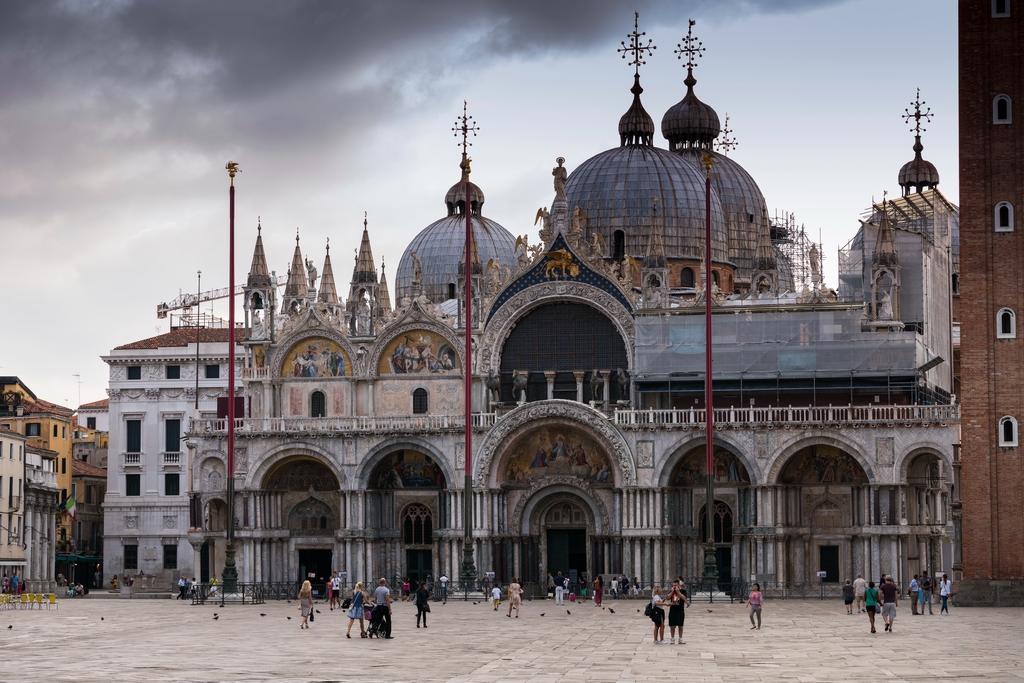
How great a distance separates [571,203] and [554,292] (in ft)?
40.2

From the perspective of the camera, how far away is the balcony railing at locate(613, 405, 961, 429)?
68.5 meters

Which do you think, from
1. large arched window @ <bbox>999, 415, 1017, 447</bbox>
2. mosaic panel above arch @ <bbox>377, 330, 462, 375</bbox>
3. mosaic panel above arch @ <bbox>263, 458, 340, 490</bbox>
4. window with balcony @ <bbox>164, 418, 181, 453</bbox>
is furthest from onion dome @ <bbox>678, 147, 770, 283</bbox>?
window with balcony @ <bbox>164, 418, 181, 453</bbox>

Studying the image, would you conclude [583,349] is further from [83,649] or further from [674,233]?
[83,649]

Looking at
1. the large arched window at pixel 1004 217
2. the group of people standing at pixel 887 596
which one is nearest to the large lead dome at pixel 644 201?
the large arched window at pixel 1004 217

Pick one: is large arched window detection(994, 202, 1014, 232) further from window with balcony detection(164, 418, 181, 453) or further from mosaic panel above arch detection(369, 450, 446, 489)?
window with balcony detection(164, 418, 181, 453)

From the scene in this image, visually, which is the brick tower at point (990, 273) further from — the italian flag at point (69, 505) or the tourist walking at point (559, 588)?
the italian flag at point (69, 505)

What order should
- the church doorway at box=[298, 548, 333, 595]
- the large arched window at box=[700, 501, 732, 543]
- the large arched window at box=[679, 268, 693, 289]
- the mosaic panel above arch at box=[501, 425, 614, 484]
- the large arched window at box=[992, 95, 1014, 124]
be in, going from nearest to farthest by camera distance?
the large arched window at box=[992, 95, 1014, 124] → the large arched window at box=[700, 501, 732, 543] → the mosaic panel above arch at box=[501, 425, 614, 484] → the church doorway at box=[298, 548, 333, 595] → the large arched window at box=[679, 268, 693, 289]

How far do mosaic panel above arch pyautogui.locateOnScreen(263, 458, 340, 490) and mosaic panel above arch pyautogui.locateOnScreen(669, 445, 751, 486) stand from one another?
602 inches

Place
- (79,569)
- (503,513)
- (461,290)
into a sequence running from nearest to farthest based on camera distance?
1. (503,513)
2. (461,290)
3. (79,569)

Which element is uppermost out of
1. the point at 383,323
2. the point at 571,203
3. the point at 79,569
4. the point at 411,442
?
the point at 571,203

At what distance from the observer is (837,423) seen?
228 feet

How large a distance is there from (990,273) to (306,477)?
105 ft

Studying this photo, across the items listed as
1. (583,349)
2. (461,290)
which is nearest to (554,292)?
(583,349)

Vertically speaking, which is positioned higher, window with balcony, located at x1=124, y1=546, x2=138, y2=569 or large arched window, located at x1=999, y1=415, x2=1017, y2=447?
large arched window, located at x1=999, y1=415, x2=1017, y2=447
